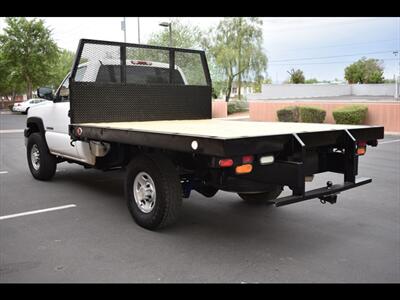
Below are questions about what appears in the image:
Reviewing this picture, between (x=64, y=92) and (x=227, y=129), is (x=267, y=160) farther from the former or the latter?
(x=64, y=92)

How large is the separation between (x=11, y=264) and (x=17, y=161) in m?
7.21

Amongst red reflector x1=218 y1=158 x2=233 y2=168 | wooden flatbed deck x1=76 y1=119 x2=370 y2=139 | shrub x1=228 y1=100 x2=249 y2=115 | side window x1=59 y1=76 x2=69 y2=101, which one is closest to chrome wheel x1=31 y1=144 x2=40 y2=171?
side window x1=59 y1=76 x2=69 y2=101

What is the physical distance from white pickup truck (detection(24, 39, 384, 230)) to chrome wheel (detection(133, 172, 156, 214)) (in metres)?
0.01

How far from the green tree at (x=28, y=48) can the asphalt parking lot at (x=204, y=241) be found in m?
34.6

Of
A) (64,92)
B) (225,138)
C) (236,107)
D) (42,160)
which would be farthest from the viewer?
(236,107)

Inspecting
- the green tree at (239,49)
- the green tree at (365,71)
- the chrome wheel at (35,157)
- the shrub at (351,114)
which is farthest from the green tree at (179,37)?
the green tree at (365,71)

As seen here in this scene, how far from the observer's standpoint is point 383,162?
411 inches

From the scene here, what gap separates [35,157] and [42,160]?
42 cm

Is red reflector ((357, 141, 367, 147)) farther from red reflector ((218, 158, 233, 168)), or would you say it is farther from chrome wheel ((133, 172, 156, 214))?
chrome wheel ((133, 172, 156, 214))

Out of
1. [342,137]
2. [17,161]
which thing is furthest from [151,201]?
[17,161]

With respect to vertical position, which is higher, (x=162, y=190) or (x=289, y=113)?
(x=289, y=113)

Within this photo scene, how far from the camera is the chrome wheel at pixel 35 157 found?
26.3 feet

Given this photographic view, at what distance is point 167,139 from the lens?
4324 millimetres

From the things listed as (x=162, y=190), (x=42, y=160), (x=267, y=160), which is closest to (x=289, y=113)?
(x=42, y=160)
